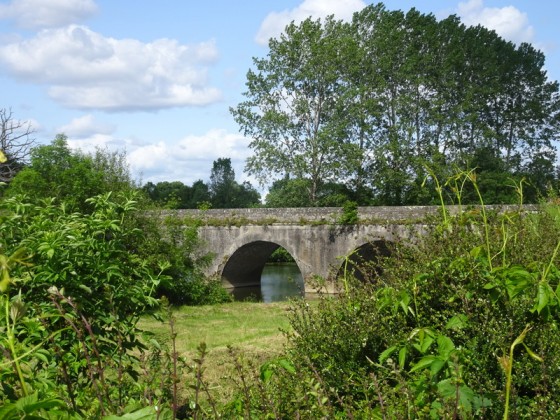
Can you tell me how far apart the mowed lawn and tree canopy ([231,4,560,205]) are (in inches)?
495

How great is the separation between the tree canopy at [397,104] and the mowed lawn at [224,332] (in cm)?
1258

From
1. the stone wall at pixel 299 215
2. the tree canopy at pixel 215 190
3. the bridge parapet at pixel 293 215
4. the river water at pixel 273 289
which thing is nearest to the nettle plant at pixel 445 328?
the river water at pixel 273 289

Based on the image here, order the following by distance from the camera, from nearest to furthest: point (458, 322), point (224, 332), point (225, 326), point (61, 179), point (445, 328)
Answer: point (458, 322) → point (445, 328) → point (224, 332) → point (225, 326) → point (61, 179)

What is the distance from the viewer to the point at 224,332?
13.2 metres

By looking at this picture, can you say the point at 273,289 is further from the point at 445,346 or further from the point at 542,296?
the point at 445,346

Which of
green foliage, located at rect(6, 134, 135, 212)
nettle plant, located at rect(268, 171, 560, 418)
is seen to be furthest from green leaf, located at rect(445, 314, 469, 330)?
green foliage, located at rect(6, 134, 135, 212)

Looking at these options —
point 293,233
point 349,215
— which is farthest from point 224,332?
point 293,233

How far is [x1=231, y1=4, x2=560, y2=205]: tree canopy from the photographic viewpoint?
31188mm

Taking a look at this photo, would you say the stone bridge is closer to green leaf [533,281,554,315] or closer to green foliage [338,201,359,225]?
green foliage [338,201,359,225]

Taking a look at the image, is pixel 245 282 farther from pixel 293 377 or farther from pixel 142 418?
pixel 142 418

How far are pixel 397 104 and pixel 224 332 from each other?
852 inches

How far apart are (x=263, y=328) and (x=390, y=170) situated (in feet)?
63.6

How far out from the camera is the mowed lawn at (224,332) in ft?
28.6

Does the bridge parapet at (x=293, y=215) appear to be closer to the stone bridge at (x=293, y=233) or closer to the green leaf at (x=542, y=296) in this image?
the stone bridge at (x=293, y=233)
